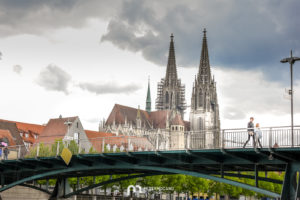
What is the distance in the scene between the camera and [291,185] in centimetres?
2466

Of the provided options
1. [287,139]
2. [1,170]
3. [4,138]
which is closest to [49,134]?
[4,138]

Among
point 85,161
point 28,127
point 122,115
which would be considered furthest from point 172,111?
point 85,161

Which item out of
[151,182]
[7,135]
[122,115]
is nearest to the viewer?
[151,182]

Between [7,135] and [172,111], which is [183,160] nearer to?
[7,135]

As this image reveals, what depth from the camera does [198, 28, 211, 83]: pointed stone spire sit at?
584 ft

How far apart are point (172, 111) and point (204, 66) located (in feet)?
69.5

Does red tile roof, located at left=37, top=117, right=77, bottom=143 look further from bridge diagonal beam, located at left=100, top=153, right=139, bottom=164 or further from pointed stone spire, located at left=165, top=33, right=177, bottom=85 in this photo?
pointed stone spire, located at left=165, top=33, right=177, bottom=85

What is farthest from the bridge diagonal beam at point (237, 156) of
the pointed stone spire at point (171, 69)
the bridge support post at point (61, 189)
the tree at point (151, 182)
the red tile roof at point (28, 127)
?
the pointed stone spire at point (171, 69)

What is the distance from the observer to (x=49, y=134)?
296 ft

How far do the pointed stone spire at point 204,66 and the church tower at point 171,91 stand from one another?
46.6 ft

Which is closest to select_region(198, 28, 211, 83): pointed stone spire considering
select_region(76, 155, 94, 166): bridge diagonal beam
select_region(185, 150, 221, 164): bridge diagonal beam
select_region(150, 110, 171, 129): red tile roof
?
select_region(150, 110, 171, 129): red tile roof

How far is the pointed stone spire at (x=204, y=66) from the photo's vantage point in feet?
584

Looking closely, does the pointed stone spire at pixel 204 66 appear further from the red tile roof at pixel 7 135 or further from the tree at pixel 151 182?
the tree at pixel 151 182

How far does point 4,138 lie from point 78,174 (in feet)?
127
